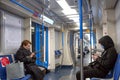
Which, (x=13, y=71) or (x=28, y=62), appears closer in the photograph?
(x=13, y=71)

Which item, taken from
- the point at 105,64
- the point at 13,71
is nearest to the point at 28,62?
the point at 13,71

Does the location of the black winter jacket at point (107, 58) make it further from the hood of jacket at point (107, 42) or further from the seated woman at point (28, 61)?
the seated woman at point (28, 61)

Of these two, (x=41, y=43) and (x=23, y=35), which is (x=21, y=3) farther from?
(x=41, y=43)

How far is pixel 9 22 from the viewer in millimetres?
4254

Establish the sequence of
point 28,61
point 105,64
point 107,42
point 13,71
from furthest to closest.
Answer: point 28,61 → point 13,71 → point 107,42 → point 105,64

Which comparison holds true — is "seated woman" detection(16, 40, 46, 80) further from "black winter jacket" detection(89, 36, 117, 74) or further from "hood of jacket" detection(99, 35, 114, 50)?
"hood of jacket" detection(99, 35, 114, 50)

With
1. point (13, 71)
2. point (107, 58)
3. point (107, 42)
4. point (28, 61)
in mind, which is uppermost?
point (107, 42)

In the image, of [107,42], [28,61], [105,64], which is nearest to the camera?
[105,64]

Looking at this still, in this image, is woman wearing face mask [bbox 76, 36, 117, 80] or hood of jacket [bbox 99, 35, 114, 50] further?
hood of jacket [bbox 99, 35, 114, 50]

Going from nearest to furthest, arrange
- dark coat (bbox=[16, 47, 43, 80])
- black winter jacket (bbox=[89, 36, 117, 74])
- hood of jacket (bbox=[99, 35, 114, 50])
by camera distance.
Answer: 1. black winter jacket (bbox=[89, 36, 117, 74])
2. hood of jacket (bbox=[99, 35, 114, 50])
3. dark coat (bbox=[16, 47, 43, 80])

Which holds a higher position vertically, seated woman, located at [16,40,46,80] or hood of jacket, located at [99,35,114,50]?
hood of jacket, located at [99,35,114,50]

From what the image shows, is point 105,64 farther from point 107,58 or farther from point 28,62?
point 28,62

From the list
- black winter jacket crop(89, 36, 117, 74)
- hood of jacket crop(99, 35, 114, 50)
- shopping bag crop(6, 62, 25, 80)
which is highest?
hood of jacket crop(99, 35, 114, 50)

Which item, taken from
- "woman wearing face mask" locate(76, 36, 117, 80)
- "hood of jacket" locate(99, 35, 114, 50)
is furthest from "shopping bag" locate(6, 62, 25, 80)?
"hood of jacket" locate(99, 35, 114, 50)
